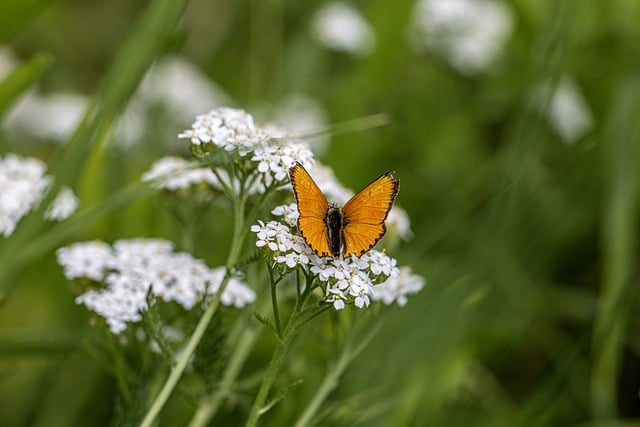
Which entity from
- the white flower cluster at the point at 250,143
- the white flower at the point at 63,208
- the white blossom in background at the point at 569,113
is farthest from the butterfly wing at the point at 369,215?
the white blossom in background at the point at 569,113

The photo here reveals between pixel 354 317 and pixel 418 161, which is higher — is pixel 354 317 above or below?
below

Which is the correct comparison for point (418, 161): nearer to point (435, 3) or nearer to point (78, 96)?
point (435, 3)

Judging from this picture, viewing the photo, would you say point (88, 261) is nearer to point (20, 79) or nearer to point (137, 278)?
point (137, 278)

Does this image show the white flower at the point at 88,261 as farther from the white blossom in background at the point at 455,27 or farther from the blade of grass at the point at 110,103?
the white blossom in background at the point at 455,27

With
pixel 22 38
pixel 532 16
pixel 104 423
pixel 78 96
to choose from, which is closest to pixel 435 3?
pixel 532 16

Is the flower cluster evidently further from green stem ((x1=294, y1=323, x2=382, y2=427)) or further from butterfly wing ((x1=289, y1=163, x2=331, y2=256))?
green stem ((x1=294, y1=323, x2=382, y2=427))

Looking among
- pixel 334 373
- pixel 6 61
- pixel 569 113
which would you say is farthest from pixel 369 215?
pixel 6 61

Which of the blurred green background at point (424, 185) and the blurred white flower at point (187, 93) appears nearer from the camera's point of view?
the blurred green background at point (424, 185)
